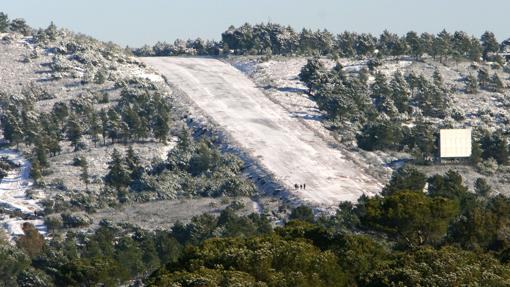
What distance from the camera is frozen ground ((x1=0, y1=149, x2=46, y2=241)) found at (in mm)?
100812

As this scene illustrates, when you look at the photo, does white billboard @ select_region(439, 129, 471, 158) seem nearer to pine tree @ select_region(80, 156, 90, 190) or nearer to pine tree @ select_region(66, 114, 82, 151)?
pine tree @ select_region(80, 156, 90, 190)

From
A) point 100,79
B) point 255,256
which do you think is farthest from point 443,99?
point 255,256

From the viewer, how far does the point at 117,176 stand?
110 meters

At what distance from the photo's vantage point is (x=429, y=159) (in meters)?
122

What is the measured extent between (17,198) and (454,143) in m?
38.5

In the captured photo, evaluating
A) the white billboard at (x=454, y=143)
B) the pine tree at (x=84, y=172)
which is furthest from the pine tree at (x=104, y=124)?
the white billboard at (x=454, y=143)

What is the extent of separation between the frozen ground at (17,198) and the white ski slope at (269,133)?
1933 centimetres

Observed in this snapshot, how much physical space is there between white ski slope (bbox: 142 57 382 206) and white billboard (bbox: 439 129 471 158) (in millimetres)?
8809

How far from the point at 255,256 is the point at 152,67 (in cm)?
9569

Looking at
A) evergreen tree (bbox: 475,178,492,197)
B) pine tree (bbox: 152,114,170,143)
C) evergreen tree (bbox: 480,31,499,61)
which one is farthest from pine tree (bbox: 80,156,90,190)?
evergreen tree (bbox: 480,31,499,61)

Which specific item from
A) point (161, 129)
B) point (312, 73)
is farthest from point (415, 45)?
point (161, 129)

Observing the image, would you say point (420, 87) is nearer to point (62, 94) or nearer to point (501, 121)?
point (501, 121)

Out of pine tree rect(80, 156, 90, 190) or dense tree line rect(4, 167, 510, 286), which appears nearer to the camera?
dense tree line rect(4, 167, 510, 286)

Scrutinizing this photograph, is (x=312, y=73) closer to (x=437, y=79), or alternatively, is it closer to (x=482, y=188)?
(x=437, y=79)
